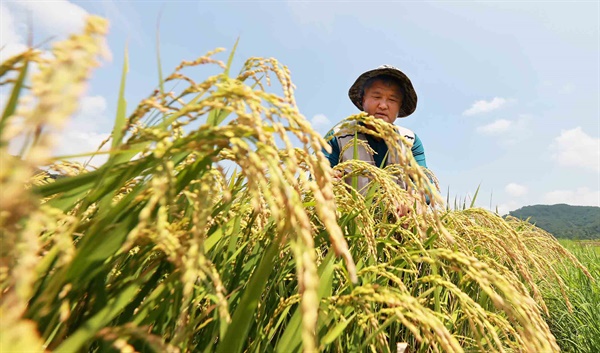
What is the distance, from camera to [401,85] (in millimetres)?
4527

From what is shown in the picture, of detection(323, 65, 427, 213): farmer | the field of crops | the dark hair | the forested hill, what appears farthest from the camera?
the forested hill

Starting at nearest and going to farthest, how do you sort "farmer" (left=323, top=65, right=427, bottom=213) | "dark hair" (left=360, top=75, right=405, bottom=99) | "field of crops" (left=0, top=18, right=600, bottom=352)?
1. "field of crops" (left=0, top=18, right=600, bottom=352)
2. "farmer" (left=323, top=65, right=427, bottom=213)
3. "dark hair" (left=360, top=75, right=405, bottom=99)

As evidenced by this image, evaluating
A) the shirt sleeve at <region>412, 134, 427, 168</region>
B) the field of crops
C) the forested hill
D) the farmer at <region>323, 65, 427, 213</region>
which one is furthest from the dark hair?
the forested hill

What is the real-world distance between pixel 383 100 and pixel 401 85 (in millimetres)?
393

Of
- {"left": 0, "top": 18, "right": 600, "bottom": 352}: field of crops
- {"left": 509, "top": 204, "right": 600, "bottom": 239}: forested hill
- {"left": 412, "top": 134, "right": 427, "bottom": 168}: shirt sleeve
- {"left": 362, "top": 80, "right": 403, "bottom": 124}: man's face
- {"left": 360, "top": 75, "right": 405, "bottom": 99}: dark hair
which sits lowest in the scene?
{"left": 0, "top": 18, "right": 600, "bottom": 352}: field of crops

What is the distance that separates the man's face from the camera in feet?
14.0

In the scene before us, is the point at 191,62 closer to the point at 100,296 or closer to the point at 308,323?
the point at 100,296

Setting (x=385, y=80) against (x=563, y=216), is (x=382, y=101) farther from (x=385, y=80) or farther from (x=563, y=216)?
(x=563, y=216)

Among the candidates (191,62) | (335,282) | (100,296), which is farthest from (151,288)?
(335,282)

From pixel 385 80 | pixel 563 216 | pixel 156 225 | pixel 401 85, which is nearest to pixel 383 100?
pixel 385 80

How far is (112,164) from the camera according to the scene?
0.82 m

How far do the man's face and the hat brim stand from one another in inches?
4.1

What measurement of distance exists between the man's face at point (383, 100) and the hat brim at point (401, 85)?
104 millimetres

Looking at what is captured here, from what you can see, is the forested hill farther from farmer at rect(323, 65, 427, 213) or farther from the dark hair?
the dark hair
